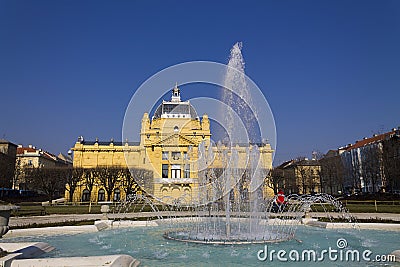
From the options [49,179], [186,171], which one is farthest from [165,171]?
[49,179]

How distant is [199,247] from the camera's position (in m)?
11.0

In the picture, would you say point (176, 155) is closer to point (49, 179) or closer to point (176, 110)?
point (176, 110)

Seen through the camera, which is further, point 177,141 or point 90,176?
point 177,141

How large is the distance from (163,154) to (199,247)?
198ft

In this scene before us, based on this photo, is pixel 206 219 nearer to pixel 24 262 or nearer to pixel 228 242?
pixel 228 242

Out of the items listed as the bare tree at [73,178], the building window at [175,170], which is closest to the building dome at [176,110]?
the building window at [175,170]

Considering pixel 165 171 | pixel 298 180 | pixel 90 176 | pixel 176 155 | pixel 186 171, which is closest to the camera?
pixel 90 176

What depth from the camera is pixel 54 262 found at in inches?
284

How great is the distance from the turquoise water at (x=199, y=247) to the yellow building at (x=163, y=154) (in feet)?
127

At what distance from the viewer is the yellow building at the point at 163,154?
65.4 metres

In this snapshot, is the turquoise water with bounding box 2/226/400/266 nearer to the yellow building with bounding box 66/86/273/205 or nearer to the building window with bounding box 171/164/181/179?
the yellow building with bounding box 66/86/273/205

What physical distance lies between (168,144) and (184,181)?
392 inches

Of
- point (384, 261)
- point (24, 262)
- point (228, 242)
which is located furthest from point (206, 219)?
point (24, 262)

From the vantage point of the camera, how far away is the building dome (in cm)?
8100
